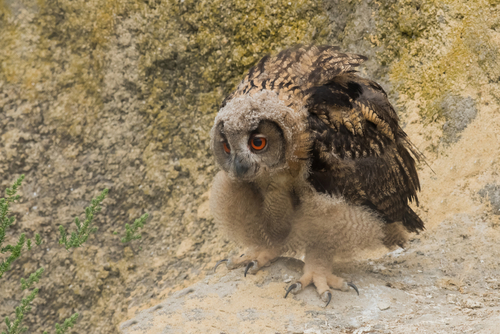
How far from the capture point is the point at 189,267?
13.7ft

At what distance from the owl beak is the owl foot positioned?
837 mm

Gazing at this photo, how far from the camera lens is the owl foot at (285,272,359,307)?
9.84 ft

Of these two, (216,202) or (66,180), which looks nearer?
(216,202)

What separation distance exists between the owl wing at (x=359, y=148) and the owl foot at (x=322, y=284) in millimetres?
516

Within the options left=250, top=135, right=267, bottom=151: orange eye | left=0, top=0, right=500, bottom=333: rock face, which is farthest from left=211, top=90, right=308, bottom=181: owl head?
left=0, top=0, right=500, bottom=333: rock face

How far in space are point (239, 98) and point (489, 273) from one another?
82.7 inches

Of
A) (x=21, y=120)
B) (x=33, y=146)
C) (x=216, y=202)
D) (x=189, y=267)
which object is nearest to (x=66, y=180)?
(x=33, y=146)

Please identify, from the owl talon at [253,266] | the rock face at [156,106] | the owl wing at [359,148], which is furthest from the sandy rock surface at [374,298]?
the rock face at [156,106]

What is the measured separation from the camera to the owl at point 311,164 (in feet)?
8.92

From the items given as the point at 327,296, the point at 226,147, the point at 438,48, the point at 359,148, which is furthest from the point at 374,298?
the point at 438,48

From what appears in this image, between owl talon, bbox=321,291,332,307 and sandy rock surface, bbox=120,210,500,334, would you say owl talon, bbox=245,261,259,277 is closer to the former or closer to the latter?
sandy rock surface, bbox=120,210,500,334

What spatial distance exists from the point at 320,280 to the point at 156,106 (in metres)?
2.63

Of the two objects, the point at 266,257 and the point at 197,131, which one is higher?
the point at 197,131

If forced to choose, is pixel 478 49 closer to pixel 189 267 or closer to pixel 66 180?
pixel 189 267
